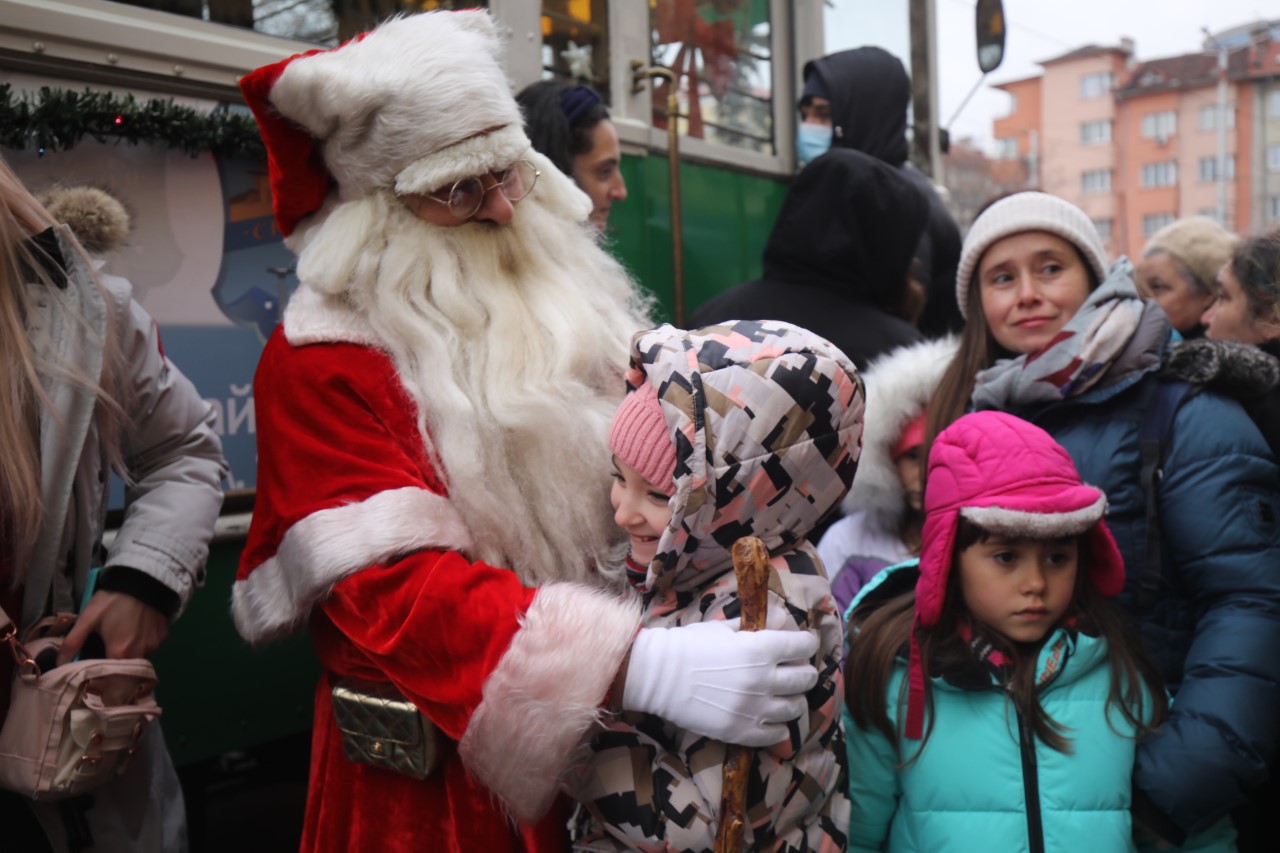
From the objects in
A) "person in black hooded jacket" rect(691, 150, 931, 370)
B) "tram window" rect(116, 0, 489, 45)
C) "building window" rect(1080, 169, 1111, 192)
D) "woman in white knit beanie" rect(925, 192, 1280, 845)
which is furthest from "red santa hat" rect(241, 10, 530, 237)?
"building window" rect(1080, 169, 1111, 192)

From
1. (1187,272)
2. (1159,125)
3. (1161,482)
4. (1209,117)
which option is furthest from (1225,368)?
(1159,125)

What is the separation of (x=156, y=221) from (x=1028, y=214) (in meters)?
2.02

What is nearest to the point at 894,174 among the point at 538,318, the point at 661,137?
the point at 661,137

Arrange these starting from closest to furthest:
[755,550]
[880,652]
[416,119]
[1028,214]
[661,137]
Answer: [755,550] < [416,119] < [880,652] < [1028,214] < [661,137]

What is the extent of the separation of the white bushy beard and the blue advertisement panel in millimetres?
873

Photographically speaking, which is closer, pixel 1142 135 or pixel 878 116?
pixel 878 116

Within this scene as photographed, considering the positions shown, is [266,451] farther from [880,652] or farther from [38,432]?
[880,652]

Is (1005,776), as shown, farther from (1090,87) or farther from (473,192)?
(1090,87)

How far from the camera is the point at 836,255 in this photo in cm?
333

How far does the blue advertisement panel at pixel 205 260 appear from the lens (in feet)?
8.33

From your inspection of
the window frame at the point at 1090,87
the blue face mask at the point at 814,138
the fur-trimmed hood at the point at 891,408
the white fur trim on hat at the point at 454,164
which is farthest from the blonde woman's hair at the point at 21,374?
the window frame at the point at 1090,87

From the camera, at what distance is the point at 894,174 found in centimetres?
346

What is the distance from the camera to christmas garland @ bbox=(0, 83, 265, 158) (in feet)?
7.57

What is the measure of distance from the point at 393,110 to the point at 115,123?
Answer: 106 centimetres
